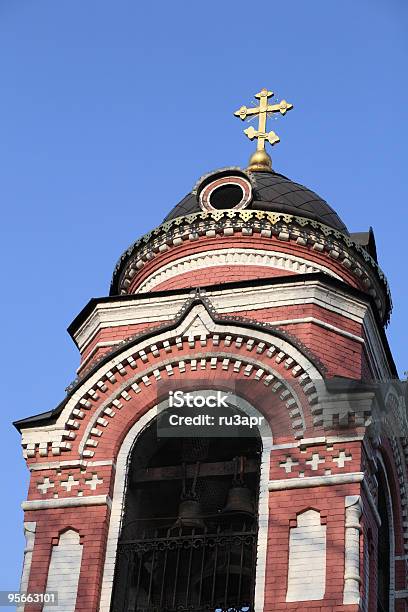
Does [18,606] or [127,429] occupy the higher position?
[127,429]

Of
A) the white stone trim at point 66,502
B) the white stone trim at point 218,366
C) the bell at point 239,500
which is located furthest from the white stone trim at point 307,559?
the white stone trim at point 66,502

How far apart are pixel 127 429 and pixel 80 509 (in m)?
1.00

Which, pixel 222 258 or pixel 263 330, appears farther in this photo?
pixel 222 258

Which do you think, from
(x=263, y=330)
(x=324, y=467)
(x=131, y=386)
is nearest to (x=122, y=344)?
(x=131, y=386)

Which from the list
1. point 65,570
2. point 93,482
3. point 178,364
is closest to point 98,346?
point 178,364

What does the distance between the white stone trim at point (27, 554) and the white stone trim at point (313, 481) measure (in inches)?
97.3

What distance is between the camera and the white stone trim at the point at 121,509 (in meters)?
14.4

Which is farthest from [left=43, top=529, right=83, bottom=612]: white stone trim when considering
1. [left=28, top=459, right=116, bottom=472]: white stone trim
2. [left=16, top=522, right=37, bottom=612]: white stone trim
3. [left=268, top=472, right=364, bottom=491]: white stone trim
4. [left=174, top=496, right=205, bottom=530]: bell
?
[left=268, top=472, right=364, bottom=491]: white stone trim

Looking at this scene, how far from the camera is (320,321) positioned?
16.4 m

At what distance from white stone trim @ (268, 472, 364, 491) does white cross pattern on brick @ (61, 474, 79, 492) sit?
2.06 meters

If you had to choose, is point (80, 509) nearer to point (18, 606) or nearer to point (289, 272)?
point (18, 606)

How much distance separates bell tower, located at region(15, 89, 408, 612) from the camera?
14.6 meters

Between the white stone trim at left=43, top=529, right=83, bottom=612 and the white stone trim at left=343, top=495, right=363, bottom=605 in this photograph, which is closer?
the white stone trim at left=343, top=495, right=363, bottom=605

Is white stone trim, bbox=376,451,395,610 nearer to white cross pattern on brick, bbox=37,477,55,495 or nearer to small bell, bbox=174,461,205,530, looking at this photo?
small bell, bbox=174,461,205,530
